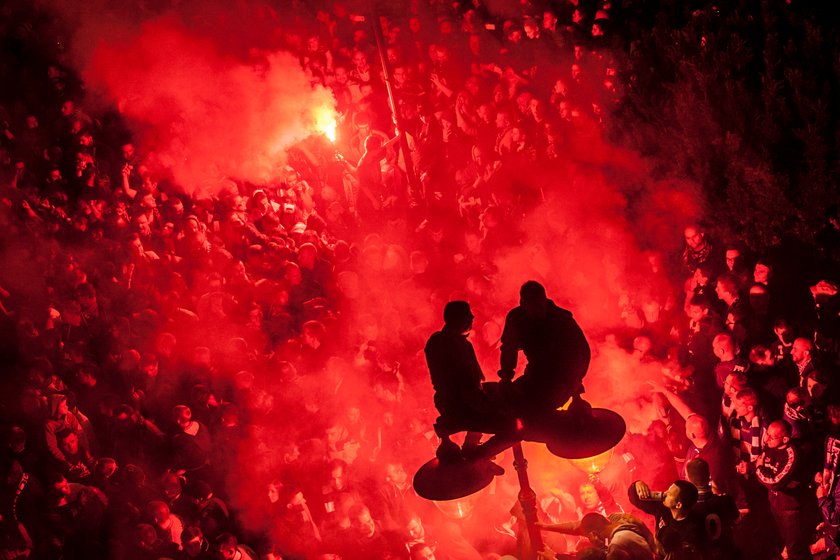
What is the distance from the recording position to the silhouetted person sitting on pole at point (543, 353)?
2.43 meters

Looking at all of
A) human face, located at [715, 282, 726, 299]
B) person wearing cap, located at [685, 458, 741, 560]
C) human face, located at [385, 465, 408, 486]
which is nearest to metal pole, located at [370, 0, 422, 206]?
human face, located at [385, 465, 408, 486]

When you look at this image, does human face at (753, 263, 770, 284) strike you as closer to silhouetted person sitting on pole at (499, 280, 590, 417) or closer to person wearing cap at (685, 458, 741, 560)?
person wearing cap at (685, 458, 741, 560)

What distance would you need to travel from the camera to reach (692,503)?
4230 mm

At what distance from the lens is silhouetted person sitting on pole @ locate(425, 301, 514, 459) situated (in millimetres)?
2438

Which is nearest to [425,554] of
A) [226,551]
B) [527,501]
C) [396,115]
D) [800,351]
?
[226,551]

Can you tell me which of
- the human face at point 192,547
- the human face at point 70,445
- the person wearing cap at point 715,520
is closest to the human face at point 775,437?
the person wearing cap at point 715,520

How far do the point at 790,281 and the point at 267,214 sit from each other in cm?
636

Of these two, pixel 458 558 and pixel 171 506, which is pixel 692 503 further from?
pixel 171 506

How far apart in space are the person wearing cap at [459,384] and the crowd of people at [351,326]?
199 cm

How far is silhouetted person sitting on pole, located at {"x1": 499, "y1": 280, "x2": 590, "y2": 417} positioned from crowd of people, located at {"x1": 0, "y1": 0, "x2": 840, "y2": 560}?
6.50 feet

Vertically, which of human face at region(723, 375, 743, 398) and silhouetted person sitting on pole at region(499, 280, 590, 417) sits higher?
human face at region(723, 375, 743, 398)

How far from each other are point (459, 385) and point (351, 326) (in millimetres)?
6275

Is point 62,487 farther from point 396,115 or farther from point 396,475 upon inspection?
point 396,115

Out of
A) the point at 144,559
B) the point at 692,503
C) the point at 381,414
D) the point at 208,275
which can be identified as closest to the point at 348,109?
the point at 208,275
